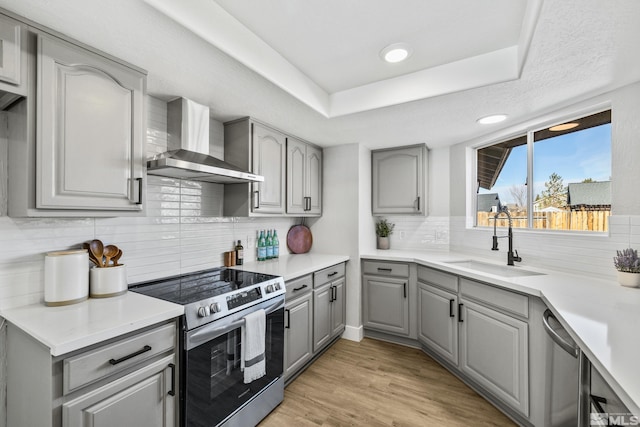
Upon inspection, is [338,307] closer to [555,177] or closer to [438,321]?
[438,321]

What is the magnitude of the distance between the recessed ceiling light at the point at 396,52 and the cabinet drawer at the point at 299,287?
A: 5.56 ft

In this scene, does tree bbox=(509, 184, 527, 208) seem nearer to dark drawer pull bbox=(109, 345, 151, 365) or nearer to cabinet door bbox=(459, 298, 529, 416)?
cabinet door bbox=(459, 298, 529, 416)

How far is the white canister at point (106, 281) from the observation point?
147 cm

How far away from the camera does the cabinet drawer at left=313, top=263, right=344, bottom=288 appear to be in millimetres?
2516

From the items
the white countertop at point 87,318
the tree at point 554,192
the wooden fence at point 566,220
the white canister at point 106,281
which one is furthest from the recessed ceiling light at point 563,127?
the white canister at point 106,281

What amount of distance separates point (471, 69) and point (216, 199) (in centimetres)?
208

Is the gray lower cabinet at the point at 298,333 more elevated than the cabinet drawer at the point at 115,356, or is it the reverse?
the cabinet drawer at the point at 115,356

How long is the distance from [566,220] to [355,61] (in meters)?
2.00

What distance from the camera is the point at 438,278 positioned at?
252 cm

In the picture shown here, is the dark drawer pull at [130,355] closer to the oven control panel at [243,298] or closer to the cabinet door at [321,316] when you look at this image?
the oven control panel at [243,298]

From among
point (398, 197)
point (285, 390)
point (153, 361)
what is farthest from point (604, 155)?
point (153, 361)

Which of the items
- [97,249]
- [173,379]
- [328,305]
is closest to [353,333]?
[328,305]

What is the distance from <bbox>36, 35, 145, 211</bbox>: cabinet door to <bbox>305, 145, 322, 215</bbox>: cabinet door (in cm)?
175

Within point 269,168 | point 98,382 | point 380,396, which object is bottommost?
point 380,396
